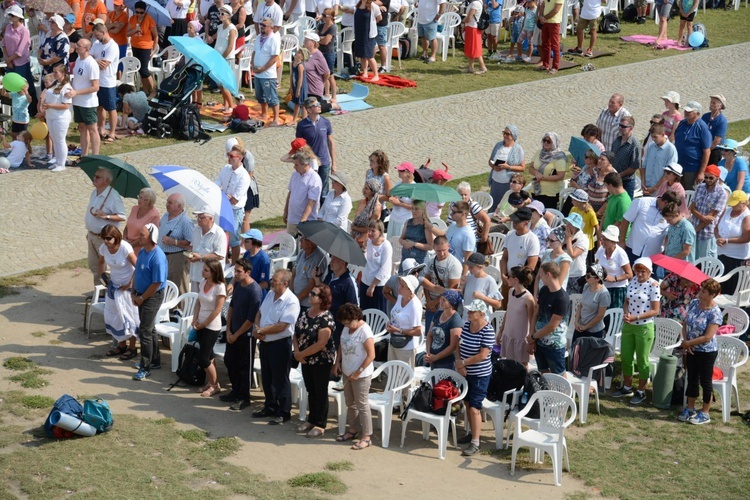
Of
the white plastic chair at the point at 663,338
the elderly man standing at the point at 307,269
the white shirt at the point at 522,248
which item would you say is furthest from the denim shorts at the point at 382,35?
the white plastic chair at the point at 663,338

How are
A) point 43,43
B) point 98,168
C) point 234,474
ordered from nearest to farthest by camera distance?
point 234,474 → point 98,168 → point 43,43

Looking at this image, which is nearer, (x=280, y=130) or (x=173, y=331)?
(x=173, y=331)

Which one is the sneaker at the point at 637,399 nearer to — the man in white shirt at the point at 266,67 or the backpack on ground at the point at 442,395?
the backpack on ground at the point at 442,395

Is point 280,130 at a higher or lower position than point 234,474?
higher

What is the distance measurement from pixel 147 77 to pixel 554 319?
37.3 ft

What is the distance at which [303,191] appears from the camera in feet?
44.2

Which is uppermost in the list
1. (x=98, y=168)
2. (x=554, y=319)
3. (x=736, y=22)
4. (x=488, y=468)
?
(x=736, y=22)

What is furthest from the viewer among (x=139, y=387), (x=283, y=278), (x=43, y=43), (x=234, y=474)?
(x=43, y=43)

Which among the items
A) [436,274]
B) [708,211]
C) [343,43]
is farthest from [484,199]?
[343,43]

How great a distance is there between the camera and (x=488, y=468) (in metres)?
10.1

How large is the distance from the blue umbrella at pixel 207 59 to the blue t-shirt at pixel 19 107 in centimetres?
245

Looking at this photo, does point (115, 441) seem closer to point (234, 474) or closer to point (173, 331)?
point (234, 474)

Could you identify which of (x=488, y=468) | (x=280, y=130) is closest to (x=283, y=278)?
(x=488, y=468)

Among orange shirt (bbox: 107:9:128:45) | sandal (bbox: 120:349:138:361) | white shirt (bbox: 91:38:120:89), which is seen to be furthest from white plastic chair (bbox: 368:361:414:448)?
orange shirt (bbox: 107:9:128:45)
